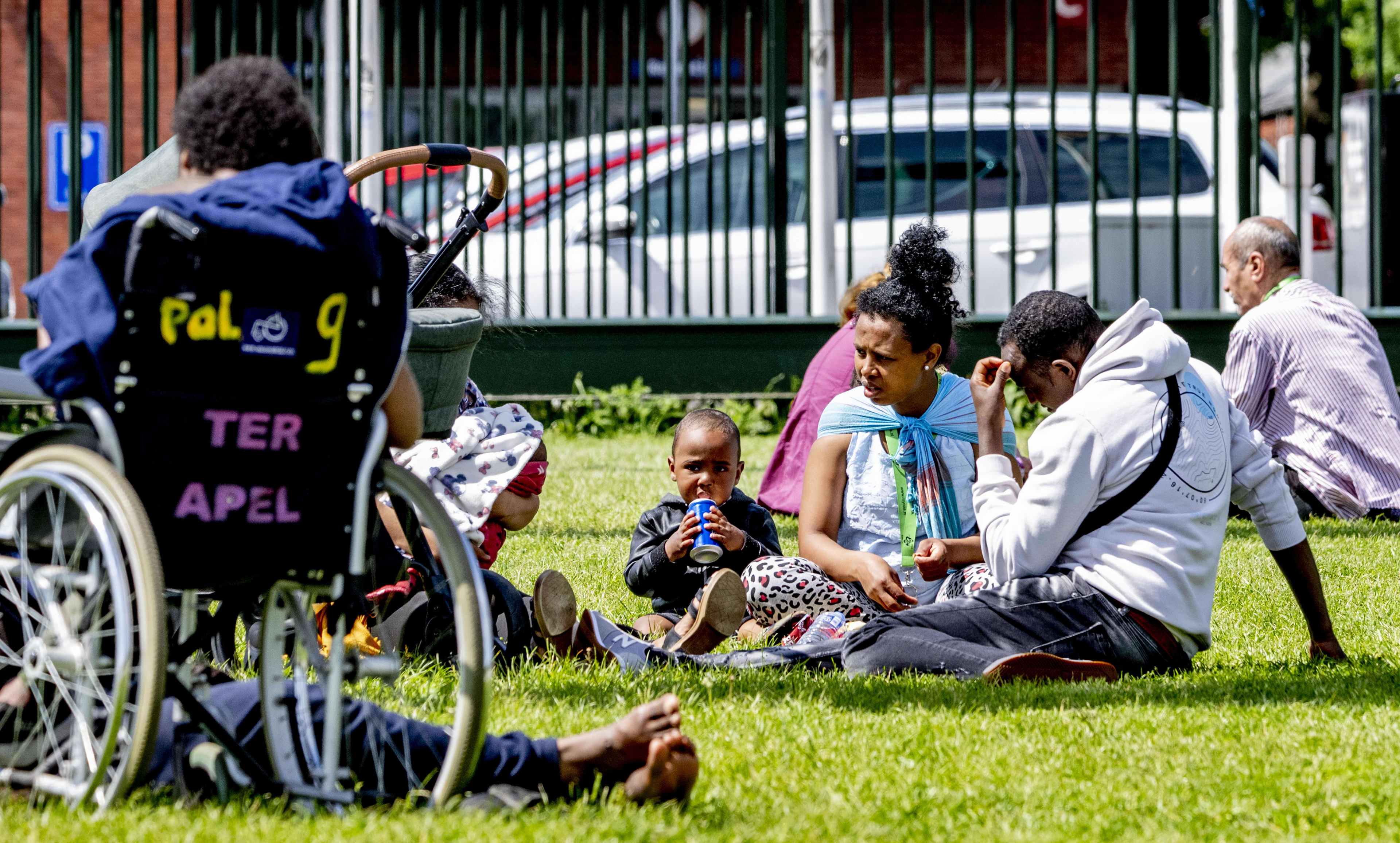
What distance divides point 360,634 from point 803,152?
20.6 feet

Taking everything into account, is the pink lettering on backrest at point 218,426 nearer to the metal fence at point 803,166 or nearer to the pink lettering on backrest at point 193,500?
the pink lettering on backrest at point 193,500

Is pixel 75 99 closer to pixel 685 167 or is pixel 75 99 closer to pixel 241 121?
pixel 685 167

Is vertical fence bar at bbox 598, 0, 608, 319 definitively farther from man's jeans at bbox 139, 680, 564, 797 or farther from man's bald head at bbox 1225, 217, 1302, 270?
man's jeans at bbox 139, 680, 564, 797

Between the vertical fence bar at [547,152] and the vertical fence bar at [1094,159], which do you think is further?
the vertical fence bar at [547,152]

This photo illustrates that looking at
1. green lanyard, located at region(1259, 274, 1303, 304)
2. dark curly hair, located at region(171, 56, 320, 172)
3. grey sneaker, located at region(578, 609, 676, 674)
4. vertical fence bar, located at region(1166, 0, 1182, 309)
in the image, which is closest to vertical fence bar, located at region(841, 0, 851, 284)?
vertical fence bar, located at region(1166, 0, 1182, 309)

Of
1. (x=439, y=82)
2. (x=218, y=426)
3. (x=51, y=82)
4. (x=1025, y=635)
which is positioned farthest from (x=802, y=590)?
(x=51, y=82)

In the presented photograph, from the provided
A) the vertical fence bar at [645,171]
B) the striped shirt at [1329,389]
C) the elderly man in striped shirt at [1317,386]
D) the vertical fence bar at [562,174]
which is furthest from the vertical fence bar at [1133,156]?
the vertical fence bar at [562,174]

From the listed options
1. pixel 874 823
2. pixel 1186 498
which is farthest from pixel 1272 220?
pixel 874 823

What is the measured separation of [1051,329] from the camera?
399 centimetres

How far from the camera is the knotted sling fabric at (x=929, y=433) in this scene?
456 cm

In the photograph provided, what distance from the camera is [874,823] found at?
2.78 m

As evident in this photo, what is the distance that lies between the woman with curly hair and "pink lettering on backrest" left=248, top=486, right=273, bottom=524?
2.23 m

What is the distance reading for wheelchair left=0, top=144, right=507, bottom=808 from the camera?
2.43 m

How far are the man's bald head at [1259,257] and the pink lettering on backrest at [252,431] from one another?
5.72 metres
